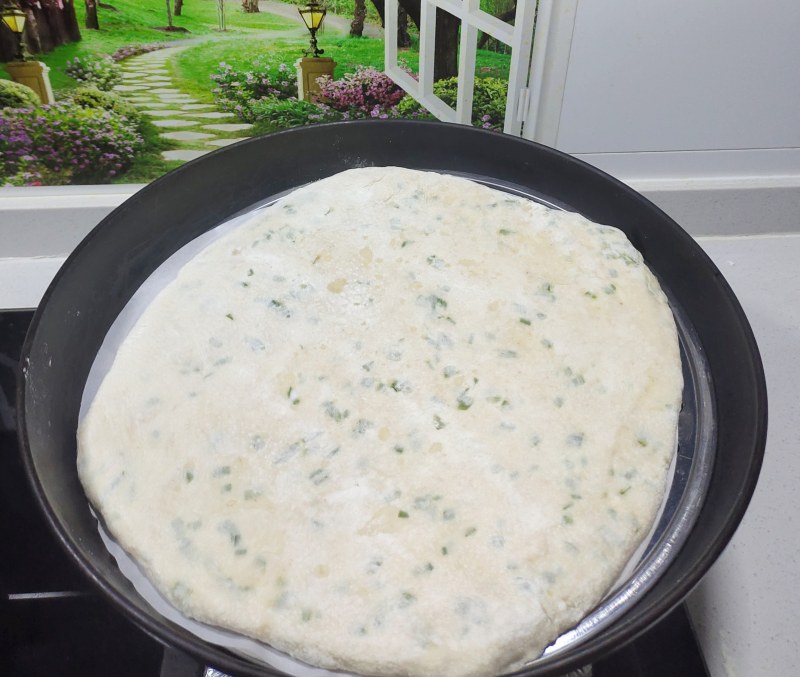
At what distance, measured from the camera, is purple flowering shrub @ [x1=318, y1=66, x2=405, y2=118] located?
1.15 m

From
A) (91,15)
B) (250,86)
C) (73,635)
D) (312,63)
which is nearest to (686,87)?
(312,63)

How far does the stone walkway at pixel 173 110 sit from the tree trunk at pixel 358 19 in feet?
0.82

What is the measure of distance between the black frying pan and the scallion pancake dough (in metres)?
0.04

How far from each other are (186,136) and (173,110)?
49 millimetres

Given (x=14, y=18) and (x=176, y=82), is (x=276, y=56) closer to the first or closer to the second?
(x=176, y=82)

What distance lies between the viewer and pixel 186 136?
1175 mm

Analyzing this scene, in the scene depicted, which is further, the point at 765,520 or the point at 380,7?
the point at 380,7

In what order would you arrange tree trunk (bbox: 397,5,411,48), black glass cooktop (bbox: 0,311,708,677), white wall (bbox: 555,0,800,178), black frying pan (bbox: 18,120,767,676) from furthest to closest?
tree trunk (bbox: 397,5,411,48)
white wall (bbox: 555,0,800,178)
black glass cooktop (bbox: 0,311,708,677)
black frying pan (bbox: 18,120,767,676)

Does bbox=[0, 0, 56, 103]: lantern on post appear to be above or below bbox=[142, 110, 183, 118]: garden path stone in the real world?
above

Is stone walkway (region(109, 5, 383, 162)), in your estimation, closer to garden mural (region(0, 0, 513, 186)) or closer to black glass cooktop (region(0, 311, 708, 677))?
garden mural (region(0, 0, 513, 186))

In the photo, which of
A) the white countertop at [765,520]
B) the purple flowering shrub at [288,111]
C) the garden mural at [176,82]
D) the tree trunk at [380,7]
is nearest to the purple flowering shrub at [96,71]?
the garden mural at [176,82]

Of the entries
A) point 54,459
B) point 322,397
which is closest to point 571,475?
point 322,397

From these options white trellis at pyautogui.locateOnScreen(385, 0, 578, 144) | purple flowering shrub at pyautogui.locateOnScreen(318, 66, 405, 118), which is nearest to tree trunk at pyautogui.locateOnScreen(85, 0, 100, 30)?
purple flowering shrub at pyautogui.locateOnScreen(318, 66, 405, 118)

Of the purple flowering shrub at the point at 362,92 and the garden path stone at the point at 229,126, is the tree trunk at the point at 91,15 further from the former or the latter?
the purple flowering shrub at the point at 362,92
